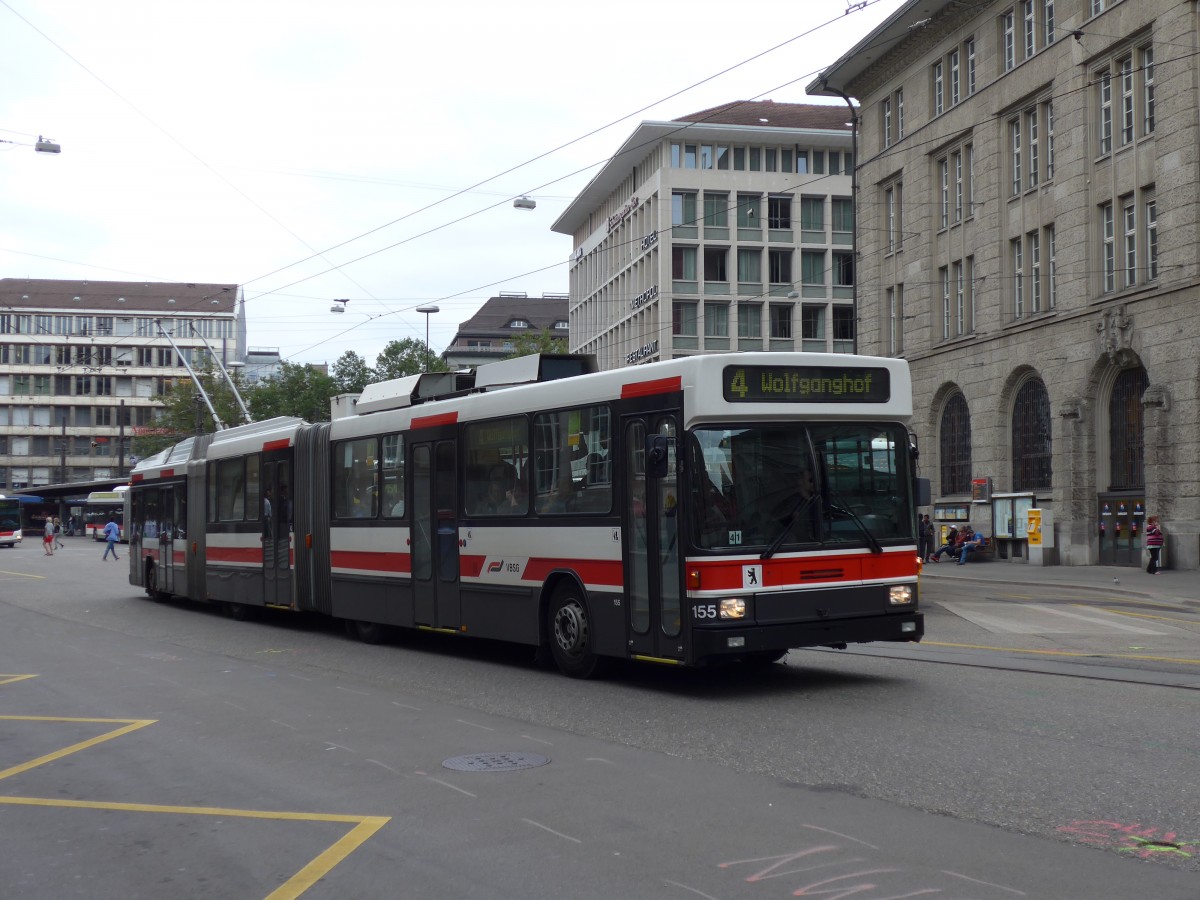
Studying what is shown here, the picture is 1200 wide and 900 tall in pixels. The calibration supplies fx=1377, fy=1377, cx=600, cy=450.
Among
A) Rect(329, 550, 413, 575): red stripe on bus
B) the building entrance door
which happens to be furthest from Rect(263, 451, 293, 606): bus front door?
the building entrance door

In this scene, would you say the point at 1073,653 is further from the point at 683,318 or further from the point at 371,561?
the point at 683,318

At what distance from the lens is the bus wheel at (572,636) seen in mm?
12195

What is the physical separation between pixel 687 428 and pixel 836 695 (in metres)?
2.42

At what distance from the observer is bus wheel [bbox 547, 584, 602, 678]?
1220cm

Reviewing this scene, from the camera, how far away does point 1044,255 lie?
1563 inches

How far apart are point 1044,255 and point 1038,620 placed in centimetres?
2278

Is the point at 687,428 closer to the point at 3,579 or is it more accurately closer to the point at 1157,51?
the point at 1157,51

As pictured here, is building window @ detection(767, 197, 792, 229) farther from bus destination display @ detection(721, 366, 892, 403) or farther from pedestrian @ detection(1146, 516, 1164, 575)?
bus destination display @ detection(721, 366, 892, 403)

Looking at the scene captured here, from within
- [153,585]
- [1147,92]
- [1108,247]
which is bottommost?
[153,585]

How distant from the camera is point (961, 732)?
8.91 meters

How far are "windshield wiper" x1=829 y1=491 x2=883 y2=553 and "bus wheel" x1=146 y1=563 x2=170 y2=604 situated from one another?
17.8 metres

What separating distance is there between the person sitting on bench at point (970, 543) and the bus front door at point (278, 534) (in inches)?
1067

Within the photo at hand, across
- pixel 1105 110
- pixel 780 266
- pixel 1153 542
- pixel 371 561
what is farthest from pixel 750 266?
pixel 371 561

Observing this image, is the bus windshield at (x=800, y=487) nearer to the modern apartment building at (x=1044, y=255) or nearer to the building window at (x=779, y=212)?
the modern apartment building at (x=1044, y=255)
